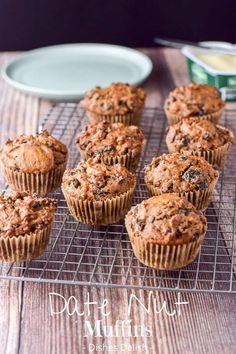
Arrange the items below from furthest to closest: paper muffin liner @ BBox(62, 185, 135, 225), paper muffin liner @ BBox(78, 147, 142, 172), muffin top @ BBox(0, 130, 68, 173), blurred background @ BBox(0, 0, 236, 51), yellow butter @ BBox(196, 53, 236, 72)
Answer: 1. blurred background @ BBox(0, 0, 236, 51)
2. yellow butter @ BBox(196, 53, 236, 72)
3. paper muffin liner @ BBox(78, 147, 142, 172)
4. muffin top @ BBox(0, 130, 68, 173)
5. paper muffin liner @ BBox(62, 185, 135, 225)

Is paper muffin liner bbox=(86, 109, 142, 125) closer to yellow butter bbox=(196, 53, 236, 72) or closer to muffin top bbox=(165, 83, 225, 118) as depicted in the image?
muffin top bbox=(165, 83, 225, 118)

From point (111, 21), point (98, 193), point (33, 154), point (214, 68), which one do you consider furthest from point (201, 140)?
point (111, 21)

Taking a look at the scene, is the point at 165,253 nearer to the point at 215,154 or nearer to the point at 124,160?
the point at 124,160

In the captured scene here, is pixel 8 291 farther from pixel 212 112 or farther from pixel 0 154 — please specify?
pixel 212 112

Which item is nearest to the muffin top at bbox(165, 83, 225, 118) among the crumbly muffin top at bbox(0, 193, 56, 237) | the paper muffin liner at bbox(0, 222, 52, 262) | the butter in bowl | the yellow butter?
the butter in bowl

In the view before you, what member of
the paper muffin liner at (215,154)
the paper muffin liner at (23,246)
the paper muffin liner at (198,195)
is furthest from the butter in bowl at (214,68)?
the paper muffin liner at (23,246)

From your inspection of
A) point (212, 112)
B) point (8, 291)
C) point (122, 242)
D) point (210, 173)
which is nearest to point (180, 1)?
point (212, 112)
